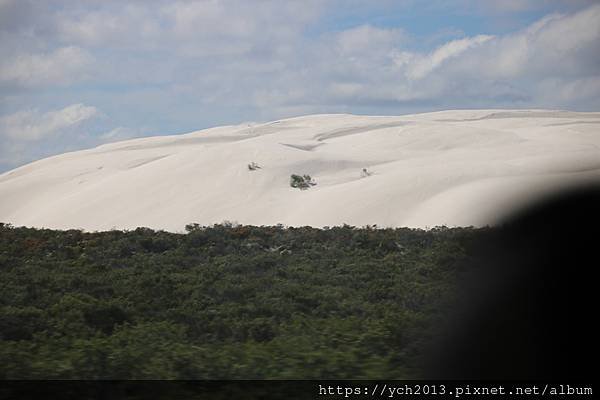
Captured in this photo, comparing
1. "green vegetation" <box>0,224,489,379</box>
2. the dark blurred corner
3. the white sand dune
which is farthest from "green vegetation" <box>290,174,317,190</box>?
the dark blurred corner

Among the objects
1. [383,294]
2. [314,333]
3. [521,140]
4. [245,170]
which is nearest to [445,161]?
[245,170]

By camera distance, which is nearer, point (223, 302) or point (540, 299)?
point (540, 299)

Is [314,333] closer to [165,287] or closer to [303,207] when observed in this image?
[165,287]

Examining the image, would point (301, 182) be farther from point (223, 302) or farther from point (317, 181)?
point (223, 302)

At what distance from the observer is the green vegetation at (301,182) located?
39750 millimetres

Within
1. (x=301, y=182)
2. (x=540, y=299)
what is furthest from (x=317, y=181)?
(x=540, y=299)

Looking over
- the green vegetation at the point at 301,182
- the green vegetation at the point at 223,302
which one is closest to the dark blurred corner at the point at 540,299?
the green vegetation at the point at 223,302

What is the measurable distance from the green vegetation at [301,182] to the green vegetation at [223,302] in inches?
910

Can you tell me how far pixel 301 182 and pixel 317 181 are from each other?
156 centimetres

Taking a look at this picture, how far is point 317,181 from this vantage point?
1633 inches

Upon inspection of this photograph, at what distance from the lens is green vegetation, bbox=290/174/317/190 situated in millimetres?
39750

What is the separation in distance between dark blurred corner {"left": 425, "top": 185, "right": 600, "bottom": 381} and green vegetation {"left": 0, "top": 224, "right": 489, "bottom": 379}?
1.66 feet

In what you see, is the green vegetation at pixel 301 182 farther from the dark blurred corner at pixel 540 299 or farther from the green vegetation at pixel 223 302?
the dark blurred corner at pixel 540 299

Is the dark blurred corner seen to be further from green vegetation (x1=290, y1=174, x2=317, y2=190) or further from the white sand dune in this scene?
green vegetation (x1=290, y1=174, x2=317, y2=190)
